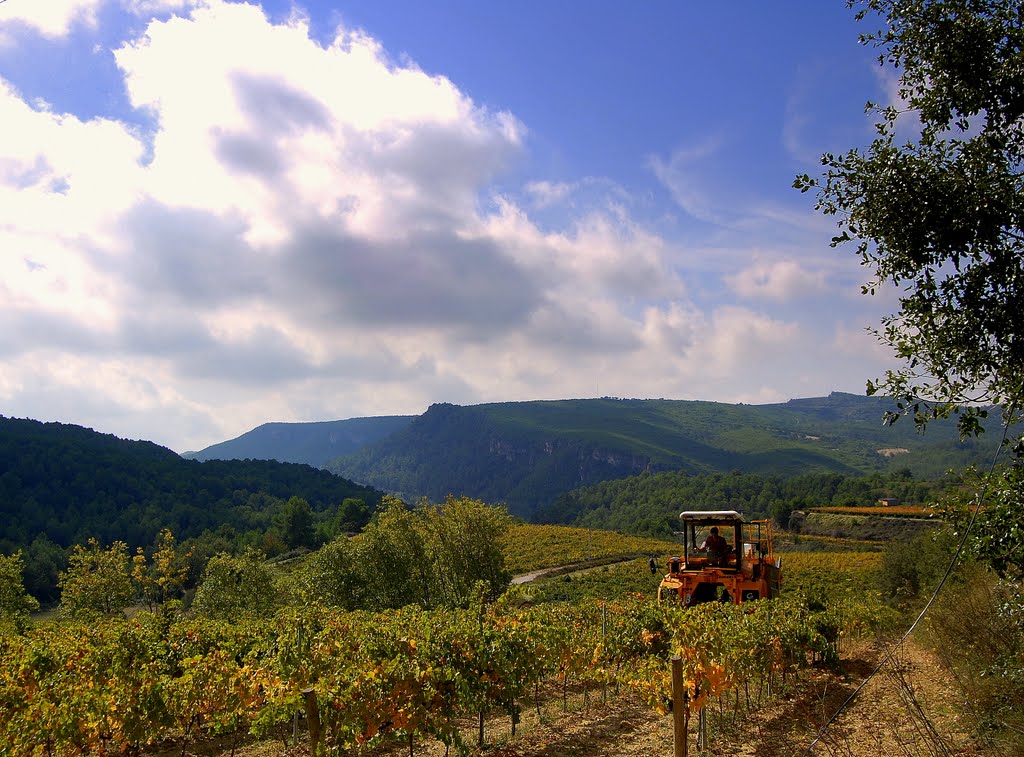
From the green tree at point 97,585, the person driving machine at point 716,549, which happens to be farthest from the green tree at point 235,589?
the person driving machine at point 716,549

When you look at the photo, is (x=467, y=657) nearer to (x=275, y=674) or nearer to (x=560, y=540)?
(x=275, y=674)

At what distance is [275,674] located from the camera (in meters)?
7.61

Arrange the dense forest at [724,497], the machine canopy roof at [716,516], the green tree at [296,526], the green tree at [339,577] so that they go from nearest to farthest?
1. the machine canopy roof at [716,516]
2. the green tree at [339,577]
3. the green tree at [296,526]
4. the dense forest at [724,497]

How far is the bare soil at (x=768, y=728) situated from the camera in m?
7.63

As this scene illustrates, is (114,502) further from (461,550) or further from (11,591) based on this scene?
(461,550)

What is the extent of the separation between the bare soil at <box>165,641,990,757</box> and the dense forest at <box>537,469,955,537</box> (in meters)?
98.2

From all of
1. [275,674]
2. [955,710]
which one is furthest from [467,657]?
[955,710]

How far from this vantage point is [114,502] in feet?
359

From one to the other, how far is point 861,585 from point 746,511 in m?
117

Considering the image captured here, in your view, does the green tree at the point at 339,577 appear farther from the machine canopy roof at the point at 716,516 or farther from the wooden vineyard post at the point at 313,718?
the wooden vineyard post at the point at 313,718

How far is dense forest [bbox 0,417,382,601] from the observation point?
97125mm

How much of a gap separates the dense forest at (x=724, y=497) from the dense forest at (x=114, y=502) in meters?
71.7

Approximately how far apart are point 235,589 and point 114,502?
9808cm

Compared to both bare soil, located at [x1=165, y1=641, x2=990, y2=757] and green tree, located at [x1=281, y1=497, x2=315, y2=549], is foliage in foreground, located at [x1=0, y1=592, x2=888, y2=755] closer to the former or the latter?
bare soil, located at [x1=165, y1=641, x2=990, y2=757]
